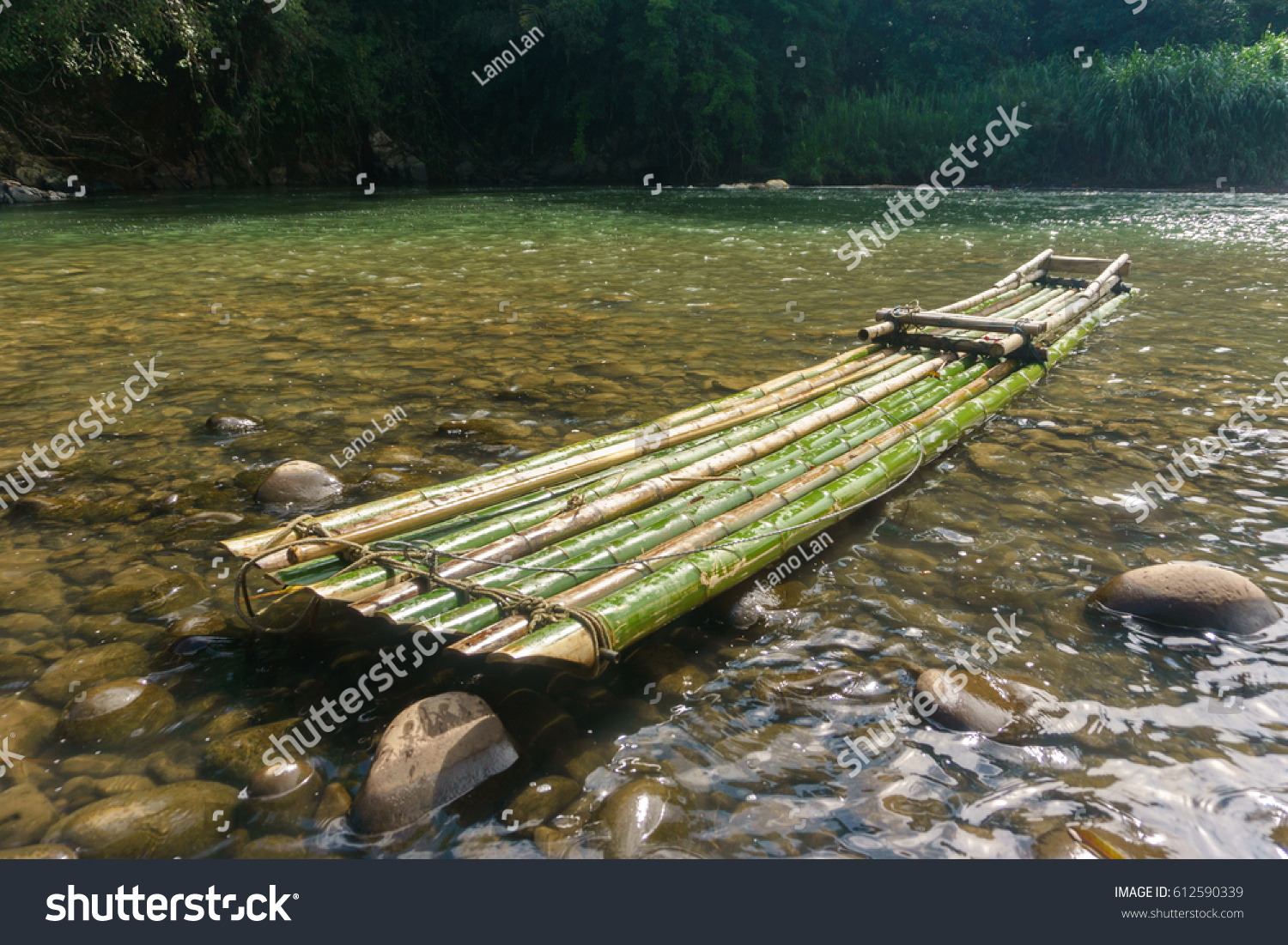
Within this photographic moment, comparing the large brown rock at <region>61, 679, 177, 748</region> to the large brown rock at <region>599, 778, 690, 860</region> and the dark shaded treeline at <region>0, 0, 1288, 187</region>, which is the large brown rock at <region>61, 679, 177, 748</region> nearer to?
the large brown rock at <region>599, 778, 690, 860</region>

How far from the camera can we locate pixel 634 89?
94.1 ft

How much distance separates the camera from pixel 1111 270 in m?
8.92

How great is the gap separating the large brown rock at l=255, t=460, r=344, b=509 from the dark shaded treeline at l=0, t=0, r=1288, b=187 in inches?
737

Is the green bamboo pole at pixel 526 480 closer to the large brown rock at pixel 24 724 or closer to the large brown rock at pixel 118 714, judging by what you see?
the large brown rock at pixel 118 714

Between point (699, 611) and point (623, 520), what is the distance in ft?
1.76

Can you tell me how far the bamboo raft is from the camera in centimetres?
290

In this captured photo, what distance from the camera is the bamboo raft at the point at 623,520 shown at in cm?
290

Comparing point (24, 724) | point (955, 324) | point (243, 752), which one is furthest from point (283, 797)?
point (955, 324)

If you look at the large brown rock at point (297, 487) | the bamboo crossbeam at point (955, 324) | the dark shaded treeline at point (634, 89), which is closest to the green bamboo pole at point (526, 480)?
the large brown rock at point (297, 487)

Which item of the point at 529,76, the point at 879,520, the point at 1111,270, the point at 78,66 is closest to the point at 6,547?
the point at 879,520

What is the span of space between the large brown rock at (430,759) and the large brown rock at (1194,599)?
2577 millimetres

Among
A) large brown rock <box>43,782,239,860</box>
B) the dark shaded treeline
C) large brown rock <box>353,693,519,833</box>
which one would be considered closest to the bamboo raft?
large brown rock <box>353,693,519,833</box>

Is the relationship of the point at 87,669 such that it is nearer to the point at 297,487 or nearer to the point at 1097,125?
the point at 297,487
